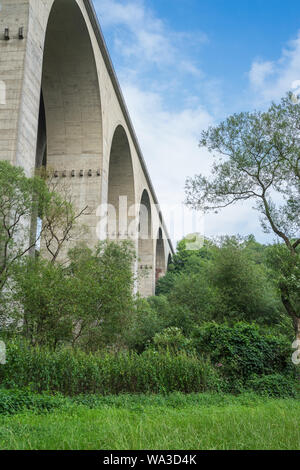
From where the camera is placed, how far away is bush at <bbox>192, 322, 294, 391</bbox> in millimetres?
9703

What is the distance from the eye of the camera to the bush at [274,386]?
8939 millimetres

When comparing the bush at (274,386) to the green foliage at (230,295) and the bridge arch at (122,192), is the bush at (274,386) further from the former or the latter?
the bridge arch at (122,192)

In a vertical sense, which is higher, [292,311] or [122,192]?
[122,192]

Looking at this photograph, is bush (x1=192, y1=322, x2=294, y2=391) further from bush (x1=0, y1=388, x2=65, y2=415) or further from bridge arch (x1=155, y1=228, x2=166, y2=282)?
bridge arch (x1=155, y1=228, x2=166, y2=282)

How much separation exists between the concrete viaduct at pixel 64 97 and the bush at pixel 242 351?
511cm

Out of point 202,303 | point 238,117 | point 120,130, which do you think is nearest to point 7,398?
point 238,117

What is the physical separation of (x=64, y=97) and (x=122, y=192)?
10.2 meters

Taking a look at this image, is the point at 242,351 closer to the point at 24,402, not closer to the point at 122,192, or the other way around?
the point at 24,402

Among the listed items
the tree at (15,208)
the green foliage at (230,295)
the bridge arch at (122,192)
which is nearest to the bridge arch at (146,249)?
the bridge arch at (122,192)

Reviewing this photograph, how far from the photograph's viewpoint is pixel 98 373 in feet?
24.2

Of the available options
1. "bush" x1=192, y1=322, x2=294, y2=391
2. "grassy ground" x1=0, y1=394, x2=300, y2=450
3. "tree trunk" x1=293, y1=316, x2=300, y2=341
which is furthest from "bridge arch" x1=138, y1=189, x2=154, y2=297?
"grassy ground" x1=0, y1=394, x2=300, y2=450

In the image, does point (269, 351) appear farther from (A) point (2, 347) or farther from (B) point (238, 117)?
(B) point (238, 117)

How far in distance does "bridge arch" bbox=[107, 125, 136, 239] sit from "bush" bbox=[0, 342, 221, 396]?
52.7ft

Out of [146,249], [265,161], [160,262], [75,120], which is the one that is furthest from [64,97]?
[160,262]
